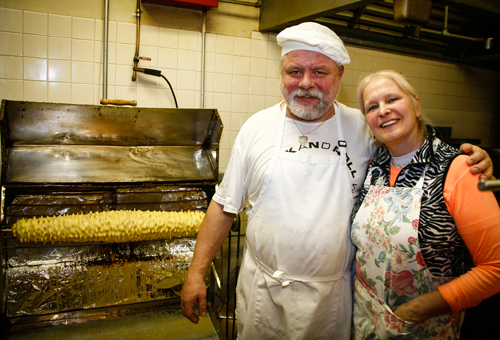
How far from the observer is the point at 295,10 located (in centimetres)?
245

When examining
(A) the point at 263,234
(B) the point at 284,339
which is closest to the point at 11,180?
(A) the point at 263,234

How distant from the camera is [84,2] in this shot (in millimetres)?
2457

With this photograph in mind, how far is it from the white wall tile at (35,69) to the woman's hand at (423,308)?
273cm

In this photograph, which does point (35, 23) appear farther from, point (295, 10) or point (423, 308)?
point (423, 308)

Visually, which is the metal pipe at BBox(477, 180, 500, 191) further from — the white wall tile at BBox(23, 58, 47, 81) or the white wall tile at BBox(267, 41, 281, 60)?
the white wall tile at BBox(23, 58, 47, 81)

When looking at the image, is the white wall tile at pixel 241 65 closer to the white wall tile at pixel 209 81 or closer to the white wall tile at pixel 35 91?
the white wall tile at pixel 209 81

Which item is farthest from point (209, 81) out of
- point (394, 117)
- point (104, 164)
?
point (394, 117)

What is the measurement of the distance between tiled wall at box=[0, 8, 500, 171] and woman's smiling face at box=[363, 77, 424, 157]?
4.16ft

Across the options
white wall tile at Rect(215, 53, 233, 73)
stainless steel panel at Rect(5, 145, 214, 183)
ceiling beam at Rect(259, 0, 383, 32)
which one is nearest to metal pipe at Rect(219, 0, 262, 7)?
ceiling beam at Rect(259, 0, 383, 32)

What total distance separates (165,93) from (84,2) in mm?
869

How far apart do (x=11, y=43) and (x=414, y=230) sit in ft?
9.22

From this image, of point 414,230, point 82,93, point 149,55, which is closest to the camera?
point 414,230

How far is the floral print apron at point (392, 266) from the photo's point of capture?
3.48 feet

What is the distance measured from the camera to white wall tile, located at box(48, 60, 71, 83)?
96.7 inches
